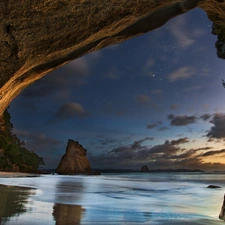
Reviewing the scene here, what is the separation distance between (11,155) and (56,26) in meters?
40.3

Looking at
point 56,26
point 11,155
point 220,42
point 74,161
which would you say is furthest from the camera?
point 74,161

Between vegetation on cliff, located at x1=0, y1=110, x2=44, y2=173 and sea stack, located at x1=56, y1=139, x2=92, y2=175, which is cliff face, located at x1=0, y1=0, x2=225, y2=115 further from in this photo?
sea stack, located at x1=56, y1=139, x2=92, y2=175

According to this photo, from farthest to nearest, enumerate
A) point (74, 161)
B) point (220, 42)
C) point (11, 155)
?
1. point (74, 161)
2. point (11, 155)
3. point (220, 42)

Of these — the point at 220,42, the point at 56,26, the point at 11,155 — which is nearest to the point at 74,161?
the point at 11,155

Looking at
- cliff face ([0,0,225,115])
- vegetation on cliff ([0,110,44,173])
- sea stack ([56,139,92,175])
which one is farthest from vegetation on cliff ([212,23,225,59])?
sea stack ([56,139,92,175])

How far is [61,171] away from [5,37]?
291 ft

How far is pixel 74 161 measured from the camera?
301 ft

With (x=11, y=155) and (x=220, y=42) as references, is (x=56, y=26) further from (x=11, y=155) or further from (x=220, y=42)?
(x=11, y=155)

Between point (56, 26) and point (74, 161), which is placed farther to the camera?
point (74, 161)

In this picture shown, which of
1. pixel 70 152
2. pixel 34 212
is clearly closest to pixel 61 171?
pixel 70 152

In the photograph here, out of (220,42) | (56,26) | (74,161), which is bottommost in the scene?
(56,26)

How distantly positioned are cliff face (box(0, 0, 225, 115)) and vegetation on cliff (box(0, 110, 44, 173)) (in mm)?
30478

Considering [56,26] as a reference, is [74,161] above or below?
above

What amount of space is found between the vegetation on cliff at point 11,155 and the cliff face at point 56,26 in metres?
30.5
